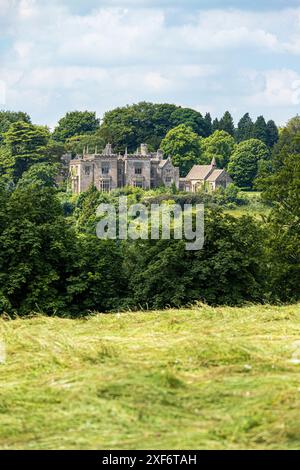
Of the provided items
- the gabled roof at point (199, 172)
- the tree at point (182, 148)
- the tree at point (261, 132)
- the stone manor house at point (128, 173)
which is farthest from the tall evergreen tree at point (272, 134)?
the stone manor house at point (128, 173)

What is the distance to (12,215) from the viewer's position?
27.6 meters

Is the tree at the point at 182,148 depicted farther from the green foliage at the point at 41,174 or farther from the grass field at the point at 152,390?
the grass field at the point at 152,390

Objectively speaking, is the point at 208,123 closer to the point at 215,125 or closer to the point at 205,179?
the point at 215,125

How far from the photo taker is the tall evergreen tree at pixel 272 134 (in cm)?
13012

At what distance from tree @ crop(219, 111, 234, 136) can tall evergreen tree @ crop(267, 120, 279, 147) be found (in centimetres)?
661

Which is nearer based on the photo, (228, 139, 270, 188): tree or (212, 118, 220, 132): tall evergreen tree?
(228, 139, 270, 188): tree

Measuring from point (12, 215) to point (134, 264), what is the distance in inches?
165

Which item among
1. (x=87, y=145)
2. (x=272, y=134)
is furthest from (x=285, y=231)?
(x=272, y=134)

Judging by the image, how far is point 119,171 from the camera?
109000 millimetres

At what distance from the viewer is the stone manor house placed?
10644cm

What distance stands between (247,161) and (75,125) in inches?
1162

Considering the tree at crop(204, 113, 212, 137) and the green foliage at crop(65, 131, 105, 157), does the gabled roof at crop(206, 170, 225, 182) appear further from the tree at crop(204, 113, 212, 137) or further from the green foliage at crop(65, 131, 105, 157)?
the tree at crop(204, 113, 212, 137)

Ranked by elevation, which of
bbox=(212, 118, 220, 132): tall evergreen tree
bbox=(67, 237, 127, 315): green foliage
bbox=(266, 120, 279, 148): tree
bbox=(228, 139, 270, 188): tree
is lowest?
bbox=(67, 237, 127, 315): green foliage

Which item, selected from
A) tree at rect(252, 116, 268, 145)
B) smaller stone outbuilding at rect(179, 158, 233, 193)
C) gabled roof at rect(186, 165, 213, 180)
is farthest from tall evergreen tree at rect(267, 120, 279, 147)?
gabled roof at rect(186, 165, 213, 180)
